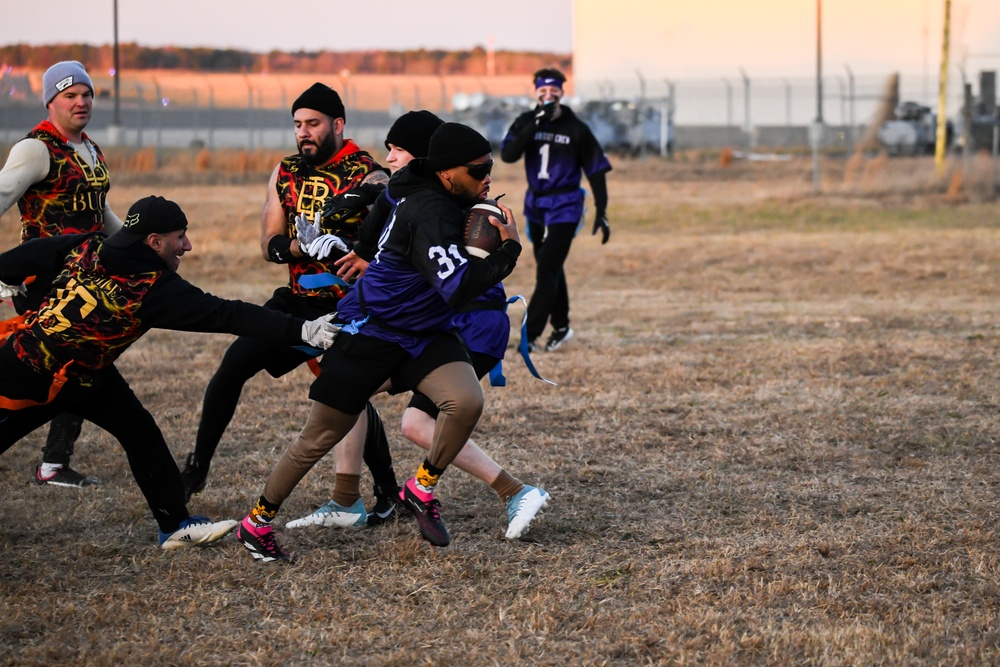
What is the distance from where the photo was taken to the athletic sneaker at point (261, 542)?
488 cm

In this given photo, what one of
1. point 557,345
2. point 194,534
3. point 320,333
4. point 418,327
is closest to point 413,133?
point 418,327

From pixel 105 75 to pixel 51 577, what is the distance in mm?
41443

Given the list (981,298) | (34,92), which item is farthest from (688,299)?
(34,92)

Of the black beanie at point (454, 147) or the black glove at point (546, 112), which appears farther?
the black glove at point (546, 112)

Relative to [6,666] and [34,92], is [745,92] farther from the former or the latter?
[6,666]

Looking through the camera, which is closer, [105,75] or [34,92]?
[34,92]

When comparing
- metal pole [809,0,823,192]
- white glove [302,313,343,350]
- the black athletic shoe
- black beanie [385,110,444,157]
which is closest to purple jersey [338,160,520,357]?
white glove [302,313,343,350]

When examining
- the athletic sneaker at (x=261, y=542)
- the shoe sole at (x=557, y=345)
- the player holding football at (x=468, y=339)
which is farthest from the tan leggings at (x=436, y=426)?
the shoe sole at (x=557, y=345)

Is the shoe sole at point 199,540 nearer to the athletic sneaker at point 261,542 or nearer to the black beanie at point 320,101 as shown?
the athletic sneaker at point 261,542

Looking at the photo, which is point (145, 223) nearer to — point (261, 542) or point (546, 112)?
point (261, 542)

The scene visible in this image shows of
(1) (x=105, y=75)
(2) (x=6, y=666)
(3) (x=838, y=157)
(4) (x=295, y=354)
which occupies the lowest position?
(2) (x=6, y=666)

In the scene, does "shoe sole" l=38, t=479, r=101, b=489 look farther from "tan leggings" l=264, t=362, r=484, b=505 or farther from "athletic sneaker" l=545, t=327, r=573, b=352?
"athletic sneaker" l=545, t=327, r=573, b=352

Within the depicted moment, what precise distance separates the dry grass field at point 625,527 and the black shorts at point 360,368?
0.68 m

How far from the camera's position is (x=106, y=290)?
4539 millimetres
